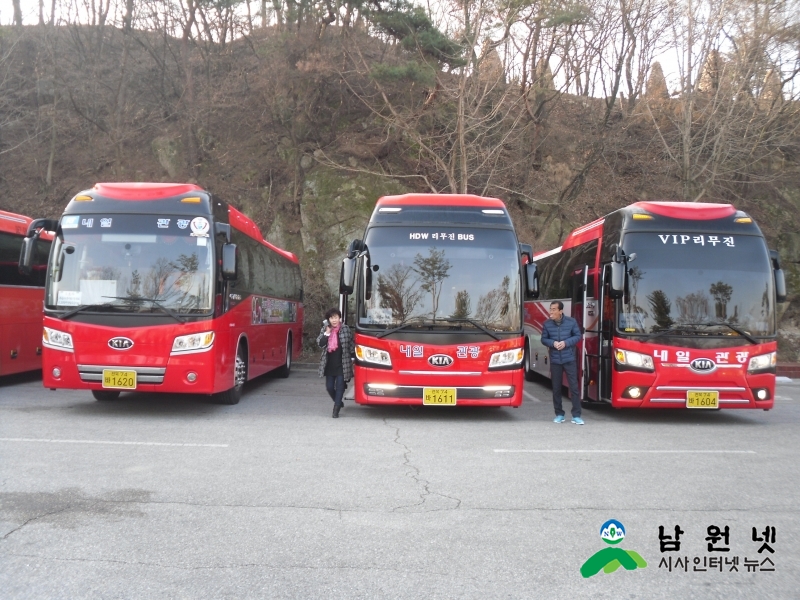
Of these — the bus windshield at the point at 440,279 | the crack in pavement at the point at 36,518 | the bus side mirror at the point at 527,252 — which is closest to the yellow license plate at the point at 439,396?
the bus windshield at the point at 440,279

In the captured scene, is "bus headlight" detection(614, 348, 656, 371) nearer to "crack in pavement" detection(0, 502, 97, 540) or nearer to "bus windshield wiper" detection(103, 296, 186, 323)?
"bus windshield wiper" detection(103, 296, 186, 323)

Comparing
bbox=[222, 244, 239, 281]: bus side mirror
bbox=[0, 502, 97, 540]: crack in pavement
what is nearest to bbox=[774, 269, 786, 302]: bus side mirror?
bbox=[222, 244, 239, 281]: bus side mirror

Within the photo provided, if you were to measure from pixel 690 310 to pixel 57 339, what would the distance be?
9159 millimetres

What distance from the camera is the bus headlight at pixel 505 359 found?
1038 centimetres

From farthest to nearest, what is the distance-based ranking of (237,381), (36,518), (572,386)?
(237,381), (572,386), (36,518)

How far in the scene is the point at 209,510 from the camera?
5.64 meters

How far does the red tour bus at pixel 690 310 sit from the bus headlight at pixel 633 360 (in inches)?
0.6

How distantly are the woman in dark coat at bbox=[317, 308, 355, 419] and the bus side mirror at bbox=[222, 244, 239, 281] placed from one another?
1.56m

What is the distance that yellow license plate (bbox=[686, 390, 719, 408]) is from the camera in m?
10.4

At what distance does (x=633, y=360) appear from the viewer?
1059cm

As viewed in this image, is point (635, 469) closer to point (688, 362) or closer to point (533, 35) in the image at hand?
point (688, 362)

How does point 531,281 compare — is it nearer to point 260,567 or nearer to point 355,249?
point 355,249

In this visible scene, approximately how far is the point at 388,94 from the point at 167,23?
416 inches

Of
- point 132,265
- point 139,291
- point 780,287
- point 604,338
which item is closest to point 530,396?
point 604,338
